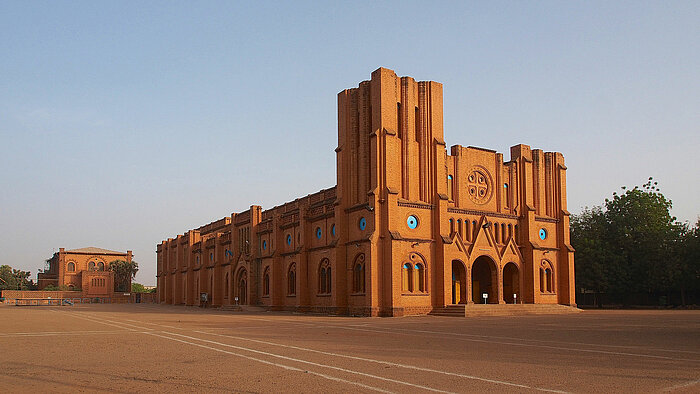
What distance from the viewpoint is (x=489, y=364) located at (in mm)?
13352

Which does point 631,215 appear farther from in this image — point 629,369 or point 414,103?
point 629,369

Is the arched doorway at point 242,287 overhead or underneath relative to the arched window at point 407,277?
underneath

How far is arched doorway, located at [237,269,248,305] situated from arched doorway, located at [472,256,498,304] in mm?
25599

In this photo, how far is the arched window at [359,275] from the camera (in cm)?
4331

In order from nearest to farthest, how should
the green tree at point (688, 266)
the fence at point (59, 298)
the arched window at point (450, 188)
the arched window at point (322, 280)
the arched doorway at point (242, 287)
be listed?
the arched window at point (450, 188) → the arched window at point (322, 280) → the green tree at point (688, 266) → the arched doorway at point (242, 287) → the fence at point (59, 298)

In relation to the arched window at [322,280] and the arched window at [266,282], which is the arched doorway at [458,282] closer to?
the arched window at [322,280]

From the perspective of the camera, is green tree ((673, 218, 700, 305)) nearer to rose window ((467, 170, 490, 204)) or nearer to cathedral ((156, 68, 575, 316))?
cathedral ((156, 68, 575, 316))

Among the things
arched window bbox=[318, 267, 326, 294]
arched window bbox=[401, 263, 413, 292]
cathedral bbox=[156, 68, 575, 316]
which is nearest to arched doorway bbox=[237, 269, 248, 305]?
cathedral bbox=[156, 68, 575, 316]

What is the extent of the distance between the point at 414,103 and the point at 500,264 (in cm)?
1489

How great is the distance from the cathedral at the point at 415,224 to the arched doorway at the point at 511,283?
0.09 meters

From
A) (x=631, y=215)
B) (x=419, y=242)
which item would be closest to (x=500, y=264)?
(x=419, y=242)

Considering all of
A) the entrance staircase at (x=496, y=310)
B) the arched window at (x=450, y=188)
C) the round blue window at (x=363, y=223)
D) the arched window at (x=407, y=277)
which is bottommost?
the entrance staircase at (x=496, y=310)

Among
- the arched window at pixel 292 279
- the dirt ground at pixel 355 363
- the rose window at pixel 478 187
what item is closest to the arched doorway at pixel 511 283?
the rose window at pixel 478 187

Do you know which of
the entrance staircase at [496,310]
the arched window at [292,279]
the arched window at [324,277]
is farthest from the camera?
the arched window at [292,279]
